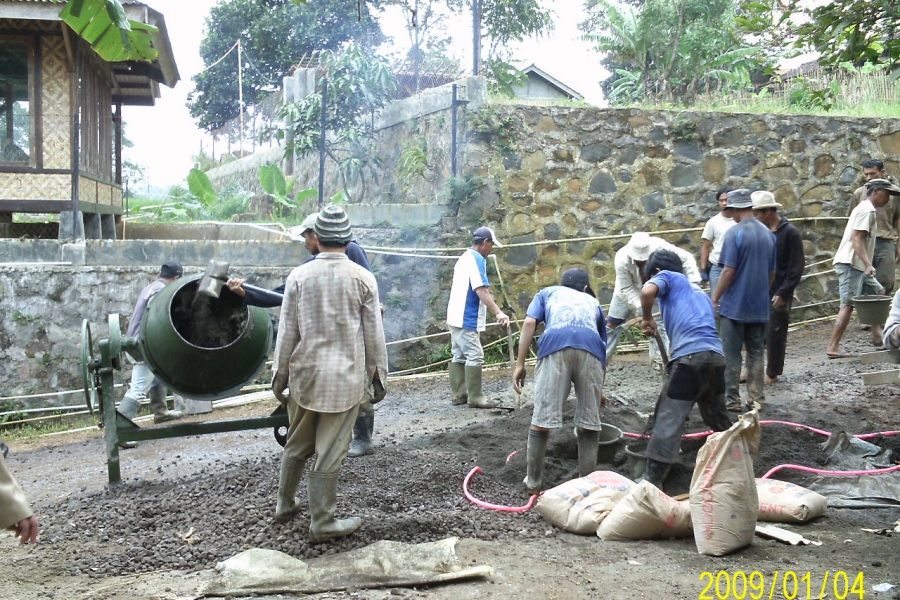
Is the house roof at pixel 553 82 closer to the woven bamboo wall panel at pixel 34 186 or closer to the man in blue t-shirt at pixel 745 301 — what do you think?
the woven bamboo wall panel at pixel 34 186

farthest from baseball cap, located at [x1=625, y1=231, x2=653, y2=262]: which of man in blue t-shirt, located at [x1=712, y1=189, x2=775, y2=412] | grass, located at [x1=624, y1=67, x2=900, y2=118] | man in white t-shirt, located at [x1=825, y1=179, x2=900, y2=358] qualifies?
grass, located at [x1=624, y1=67, x2=900, y2=118]

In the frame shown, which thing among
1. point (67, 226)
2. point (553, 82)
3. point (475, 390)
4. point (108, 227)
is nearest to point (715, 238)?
point (475, 390)

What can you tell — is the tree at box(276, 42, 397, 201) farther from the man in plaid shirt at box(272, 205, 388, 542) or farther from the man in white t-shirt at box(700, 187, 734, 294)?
the man in plaid shirt at box(272, 205, 388, 542)

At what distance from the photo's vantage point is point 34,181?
9.94m

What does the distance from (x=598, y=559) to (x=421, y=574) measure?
916 mm

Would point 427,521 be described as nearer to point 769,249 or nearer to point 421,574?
point 421,574

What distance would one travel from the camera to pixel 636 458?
544cm

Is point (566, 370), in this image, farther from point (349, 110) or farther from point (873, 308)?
point (349, 110)

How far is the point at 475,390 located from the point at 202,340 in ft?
10.8

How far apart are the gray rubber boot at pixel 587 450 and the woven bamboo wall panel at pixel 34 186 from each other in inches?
299

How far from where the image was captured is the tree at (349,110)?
11.7 m

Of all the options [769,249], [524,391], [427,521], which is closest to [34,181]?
[524,391]

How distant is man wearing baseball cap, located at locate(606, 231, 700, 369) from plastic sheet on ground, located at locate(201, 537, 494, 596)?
11.6 feet

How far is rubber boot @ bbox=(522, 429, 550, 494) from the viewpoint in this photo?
5227 millimetres
